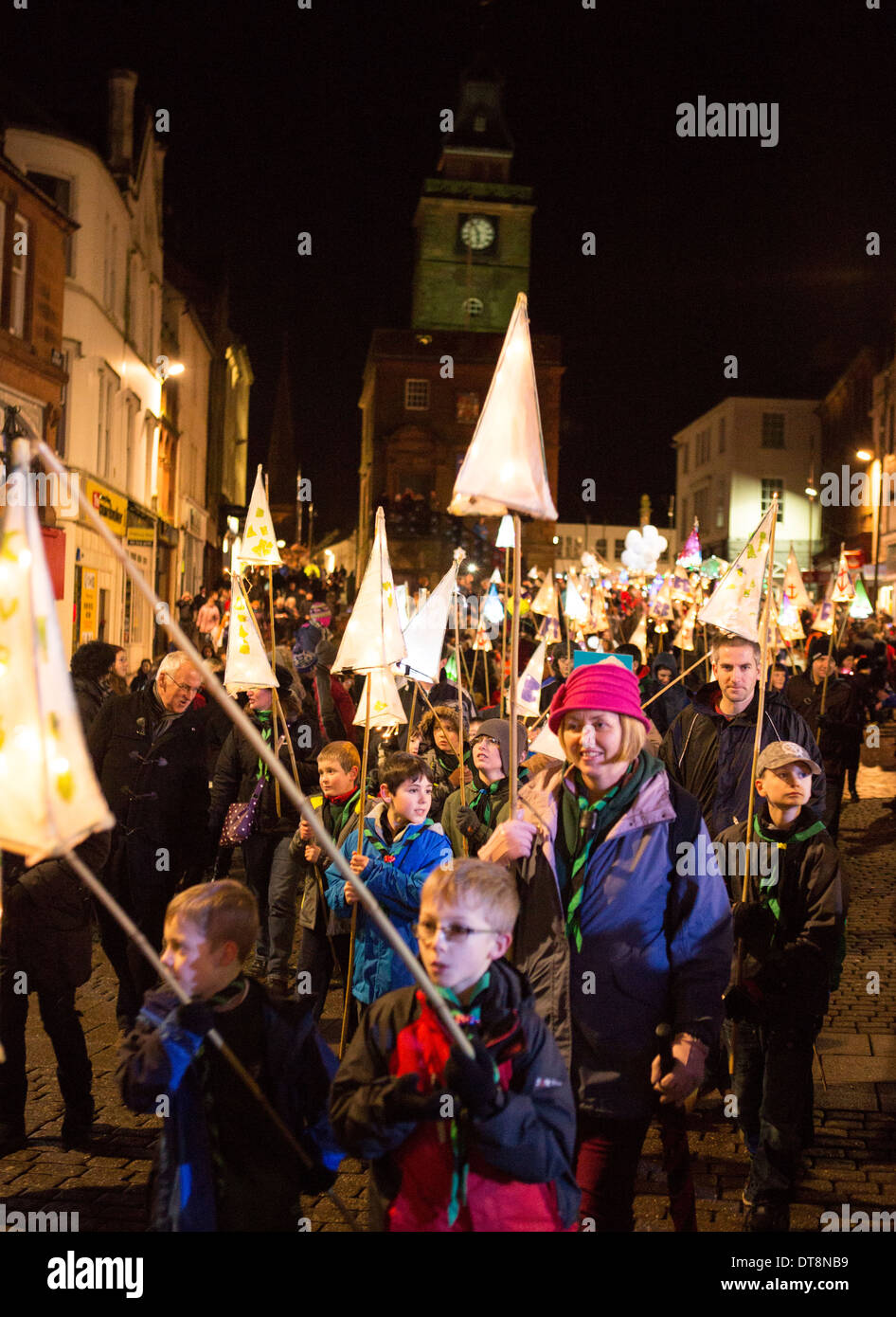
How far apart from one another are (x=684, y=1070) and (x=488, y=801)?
3.21m

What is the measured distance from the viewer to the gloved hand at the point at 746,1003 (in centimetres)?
484

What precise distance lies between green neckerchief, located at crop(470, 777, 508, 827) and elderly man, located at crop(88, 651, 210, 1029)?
5.34 ft

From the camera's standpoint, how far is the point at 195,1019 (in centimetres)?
307

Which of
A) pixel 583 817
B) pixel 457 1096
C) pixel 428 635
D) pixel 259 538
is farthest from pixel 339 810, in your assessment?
pixel 457 1096

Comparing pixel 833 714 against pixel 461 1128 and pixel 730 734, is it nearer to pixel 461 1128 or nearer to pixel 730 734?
pixel 730 734

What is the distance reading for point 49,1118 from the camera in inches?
219

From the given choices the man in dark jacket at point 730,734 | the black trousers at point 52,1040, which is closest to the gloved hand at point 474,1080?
the black trousers at point 52,1040

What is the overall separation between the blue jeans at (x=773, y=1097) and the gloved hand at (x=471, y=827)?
6.01ft

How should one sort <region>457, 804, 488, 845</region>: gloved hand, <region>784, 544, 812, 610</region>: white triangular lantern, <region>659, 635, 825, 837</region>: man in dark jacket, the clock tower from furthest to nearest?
the clock tower < <region>784, 544, 812, 610</region>: white triangular lantern < <region>457, 804, 488, 845</region>: gloved hand < <region>659, 635, 825, 837</region>: man in dark jacket

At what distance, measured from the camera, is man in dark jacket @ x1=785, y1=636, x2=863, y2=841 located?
40.7 ft

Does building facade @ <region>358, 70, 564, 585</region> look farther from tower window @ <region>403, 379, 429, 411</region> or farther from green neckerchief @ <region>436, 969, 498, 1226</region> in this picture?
green neckerchief @ <region>436, 969, 498, 1226</region>

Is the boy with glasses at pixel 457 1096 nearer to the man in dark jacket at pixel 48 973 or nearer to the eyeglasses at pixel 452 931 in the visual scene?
the eyeglasses at pixel 452 931

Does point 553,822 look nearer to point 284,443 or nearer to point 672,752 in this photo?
point 672,752

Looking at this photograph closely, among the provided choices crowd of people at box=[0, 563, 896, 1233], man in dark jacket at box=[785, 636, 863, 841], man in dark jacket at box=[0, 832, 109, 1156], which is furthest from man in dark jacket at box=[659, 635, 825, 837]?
man in dark jacket at box=[785, 636, 863, 841]
